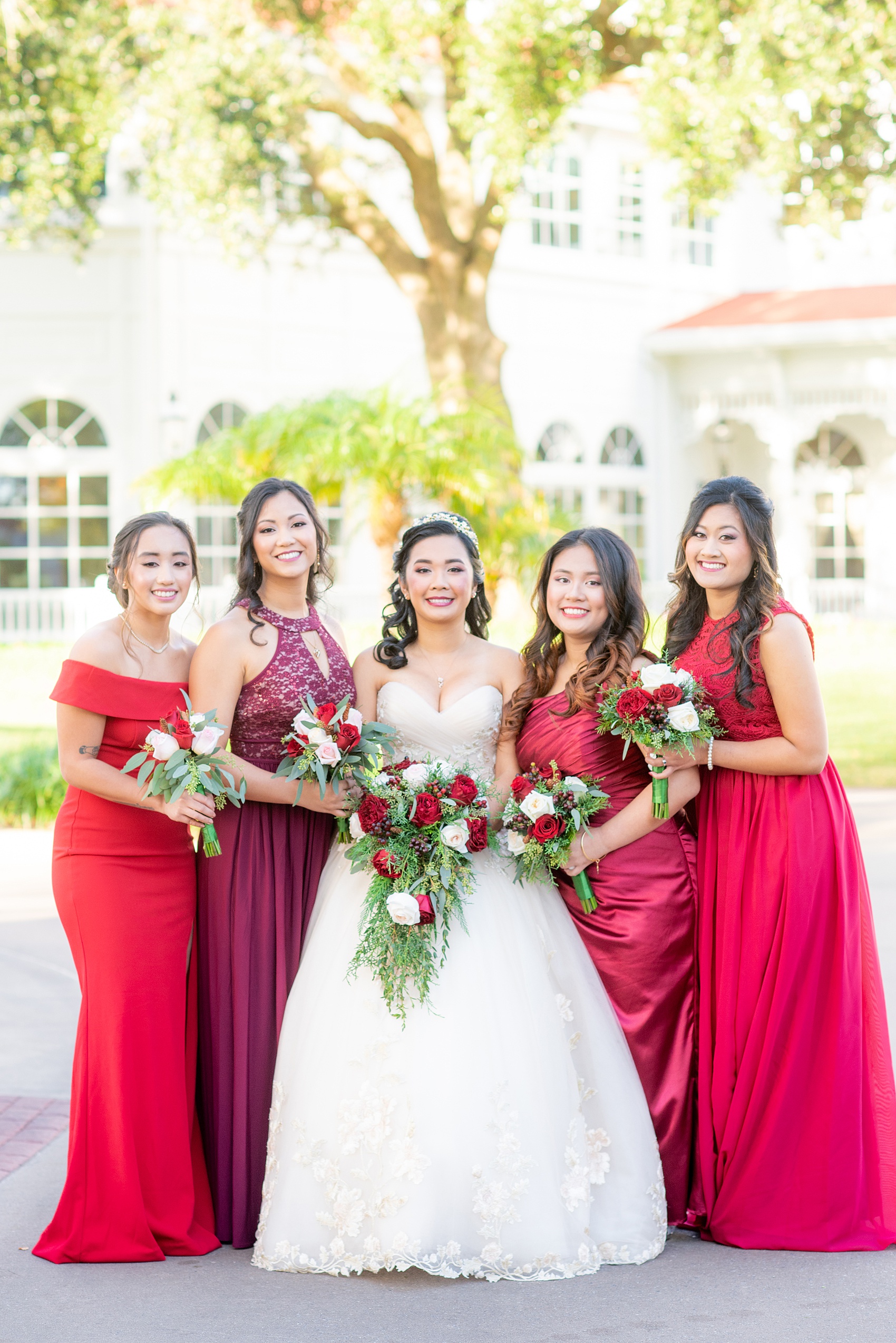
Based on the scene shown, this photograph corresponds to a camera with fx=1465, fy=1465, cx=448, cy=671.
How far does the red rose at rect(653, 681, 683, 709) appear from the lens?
4109 millimetres

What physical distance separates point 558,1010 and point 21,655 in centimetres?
1723

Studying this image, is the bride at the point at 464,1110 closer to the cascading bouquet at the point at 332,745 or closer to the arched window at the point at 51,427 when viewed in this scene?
the cascading bouquet at the point at 332,745

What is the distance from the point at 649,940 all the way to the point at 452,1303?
3.88ft

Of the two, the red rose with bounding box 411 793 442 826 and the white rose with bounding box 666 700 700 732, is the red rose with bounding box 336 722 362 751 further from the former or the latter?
the white rose with bounding box 666 700 700 732

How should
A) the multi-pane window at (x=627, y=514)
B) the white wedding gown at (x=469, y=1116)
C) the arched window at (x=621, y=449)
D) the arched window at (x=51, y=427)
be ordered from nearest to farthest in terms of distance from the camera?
the white wedding gown at (x=469, y=1116) < the arched window at (x=51, y=427) < the arched window at (x=621, y=449) < the multi-pane window at (x=627, y=514)

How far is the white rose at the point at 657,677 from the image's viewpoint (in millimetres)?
4145

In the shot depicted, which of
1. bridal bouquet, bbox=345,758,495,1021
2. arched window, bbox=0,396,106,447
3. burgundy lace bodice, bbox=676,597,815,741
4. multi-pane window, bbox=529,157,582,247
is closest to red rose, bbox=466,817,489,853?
bridal bouquet, bbox=345,758,495,1021

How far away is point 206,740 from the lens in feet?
13.1

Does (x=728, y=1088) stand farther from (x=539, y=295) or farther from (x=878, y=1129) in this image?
(x=539, y=295)

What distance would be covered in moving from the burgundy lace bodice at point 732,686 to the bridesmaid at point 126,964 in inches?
60.3

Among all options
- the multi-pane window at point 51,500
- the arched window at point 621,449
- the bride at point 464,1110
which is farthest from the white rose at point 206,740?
the arched window at point 621,449

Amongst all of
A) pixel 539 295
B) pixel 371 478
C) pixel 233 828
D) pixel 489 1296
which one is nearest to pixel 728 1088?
pixel 489 1296

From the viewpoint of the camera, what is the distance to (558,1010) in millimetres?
4242

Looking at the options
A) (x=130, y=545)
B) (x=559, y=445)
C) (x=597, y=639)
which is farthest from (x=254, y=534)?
(x=559, y=445)
